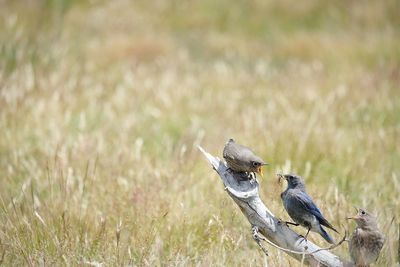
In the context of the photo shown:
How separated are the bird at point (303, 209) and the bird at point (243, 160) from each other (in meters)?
0.14

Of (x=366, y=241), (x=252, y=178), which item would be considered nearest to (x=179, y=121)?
(x=252, y=178)

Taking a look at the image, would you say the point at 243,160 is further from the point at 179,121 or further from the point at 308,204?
the point at 179,121

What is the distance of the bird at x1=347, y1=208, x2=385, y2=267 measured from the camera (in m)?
2.75

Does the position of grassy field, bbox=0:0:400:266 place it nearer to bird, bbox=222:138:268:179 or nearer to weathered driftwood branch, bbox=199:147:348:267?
weathered driftwood branch, bbox=199:147:348:267

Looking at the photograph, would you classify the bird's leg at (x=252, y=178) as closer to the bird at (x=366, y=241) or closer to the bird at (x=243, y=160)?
the bird at (x=243, y=160)

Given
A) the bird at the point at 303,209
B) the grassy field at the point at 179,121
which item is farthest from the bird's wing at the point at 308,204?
the grassy field at the point at 179,121

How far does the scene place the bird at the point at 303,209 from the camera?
9.10 feet

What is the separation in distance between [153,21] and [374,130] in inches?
208

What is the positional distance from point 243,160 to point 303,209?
275mm

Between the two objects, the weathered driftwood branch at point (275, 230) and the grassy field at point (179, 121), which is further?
the grassy field at point (179, 121)

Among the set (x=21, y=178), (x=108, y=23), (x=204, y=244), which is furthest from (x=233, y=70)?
(x=204, y=244)

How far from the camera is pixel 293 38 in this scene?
388 inches

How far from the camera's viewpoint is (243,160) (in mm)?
2811

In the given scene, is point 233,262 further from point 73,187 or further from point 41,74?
point 41,74
